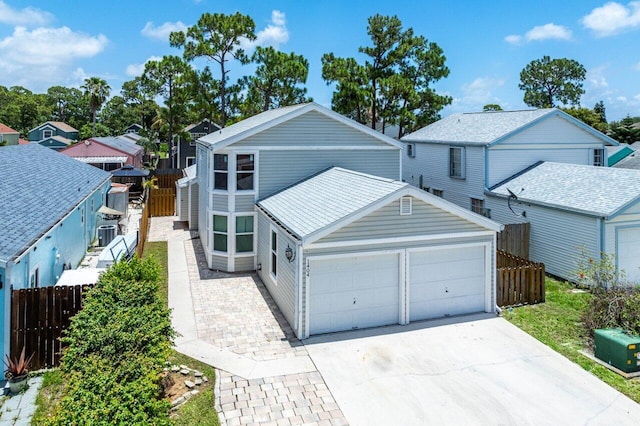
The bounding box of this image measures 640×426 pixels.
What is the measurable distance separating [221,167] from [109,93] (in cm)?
5504

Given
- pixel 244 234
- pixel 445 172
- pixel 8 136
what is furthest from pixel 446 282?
pixel 8 136

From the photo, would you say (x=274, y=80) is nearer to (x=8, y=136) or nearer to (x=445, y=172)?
(x=445, y=172)

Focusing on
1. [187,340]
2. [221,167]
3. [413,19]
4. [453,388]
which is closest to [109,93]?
[413,19]

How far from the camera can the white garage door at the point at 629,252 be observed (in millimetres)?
15586

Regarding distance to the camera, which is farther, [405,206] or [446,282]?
[446,282]

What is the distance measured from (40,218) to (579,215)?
54.7 ft

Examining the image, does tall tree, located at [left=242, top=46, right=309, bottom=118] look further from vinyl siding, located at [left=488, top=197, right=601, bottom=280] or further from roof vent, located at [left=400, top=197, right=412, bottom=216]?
roof vent, located at [left=400, top=197, right=412, bottom=216]

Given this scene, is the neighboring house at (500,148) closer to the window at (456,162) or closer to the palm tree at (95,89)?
the window at (456,162)

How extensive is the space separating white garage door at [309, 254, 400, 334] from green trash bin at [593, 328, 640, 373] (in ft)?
15.2

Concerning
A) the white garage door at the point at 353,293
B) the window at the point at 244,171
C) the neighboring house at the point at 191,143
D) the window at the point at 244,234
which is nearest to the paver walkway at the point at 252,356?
the white garage door at the point at 353,293

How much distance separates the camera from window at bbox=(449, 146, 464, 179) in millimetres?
24281

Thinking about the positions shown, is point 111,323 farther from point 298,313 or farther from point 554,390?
point 554,390

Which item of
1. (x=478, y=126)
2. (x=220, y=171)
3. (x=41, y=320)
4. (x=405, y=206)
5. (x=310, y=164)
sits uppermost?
(x=478, y=126)

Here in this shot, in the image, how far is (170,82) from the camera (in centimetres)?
4178
